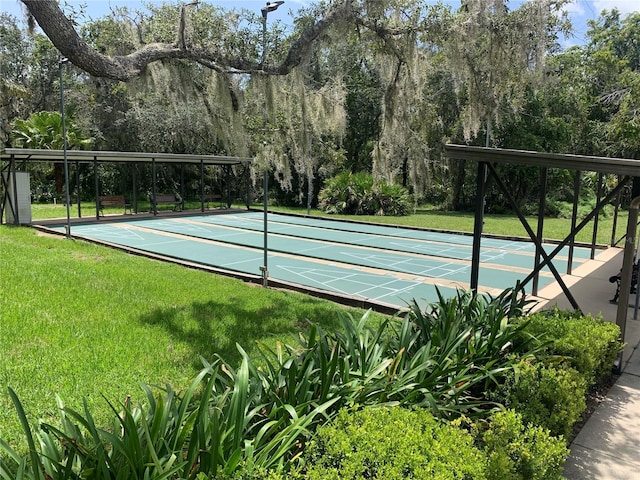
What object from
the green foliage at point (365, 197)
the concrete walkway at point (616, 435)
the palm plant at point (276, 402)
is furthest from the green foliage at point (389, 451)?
the green foliage at point (365, 197)

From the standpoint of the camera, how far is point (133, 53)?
5.09 meters

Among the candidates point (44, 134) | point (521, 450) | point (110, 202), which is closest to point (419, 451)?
point (521, 450)

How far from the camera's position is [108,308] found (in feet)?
17.5

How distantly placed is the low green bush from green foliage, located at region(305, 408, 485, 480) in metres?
1.55

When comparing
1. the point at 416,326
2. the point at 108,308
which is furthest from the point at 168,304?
the point at 416,326

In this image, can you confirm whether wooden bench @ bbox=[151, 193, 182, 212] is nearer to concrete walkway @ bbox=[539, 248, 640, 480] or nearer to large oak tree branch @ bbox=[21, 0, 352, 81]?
large oak tree branch @ bbox=[21, 0, 352, 81]

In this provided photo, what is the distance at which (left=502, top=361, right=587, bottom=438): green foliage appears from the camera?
8.78 ft

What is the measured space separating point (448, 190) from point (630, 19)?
2133 cm

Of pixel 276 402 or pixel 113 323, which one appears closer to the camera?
pixel 276 402

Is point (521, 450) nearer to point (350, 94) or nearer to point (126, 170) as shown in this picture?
point (350, 94)

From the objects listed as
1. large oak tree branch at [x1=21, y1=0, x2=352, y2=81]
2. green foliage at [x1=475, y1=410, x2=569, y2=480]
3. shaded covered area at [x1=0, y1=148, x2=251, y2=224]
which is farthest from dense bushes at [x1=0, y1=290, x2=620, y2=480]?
shaded covered area at [x1=0, y1=148, x2=251, y2=224]

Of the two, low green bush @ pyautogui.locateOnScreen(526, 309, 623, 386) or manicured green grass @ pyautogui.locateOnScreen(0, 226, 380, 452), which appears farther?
manicured green grass @ pyautogui.locateOnScreen(0, 226, 380, 452)

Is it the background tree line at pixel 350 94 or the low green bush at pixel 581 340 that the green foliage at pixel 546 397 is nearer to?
the low green bush at pixel 581 340

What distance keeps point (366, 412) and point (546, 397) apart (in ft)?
→ 4.00
